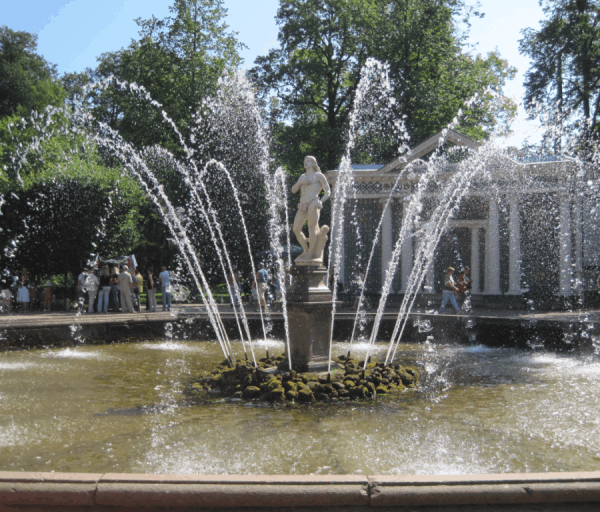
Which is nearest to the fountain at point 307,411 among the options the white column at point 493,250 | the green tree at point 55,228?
the white column at point 493,250

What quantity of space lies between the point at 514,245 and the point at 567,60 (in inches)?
637

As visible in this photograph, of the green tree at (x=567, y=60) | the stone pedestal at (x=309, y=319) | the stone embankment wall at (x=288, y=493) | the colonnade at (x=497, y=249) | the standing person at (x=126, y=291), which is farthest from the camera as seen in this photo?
the green tree at (x=567, y=60)

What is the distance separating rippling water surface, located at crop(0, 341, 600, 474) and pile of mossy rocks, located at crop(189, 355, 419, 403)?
0.95ft

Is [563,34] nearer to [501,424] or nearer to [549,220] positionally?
[549,220]

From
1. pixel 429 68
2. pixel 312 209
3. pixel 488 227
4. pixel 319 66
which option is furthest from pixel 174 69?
pixel 312 209

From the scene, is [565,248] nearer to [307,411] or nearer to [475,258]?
[475,258]

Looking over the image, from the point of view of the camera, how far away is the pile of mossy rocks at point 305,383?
23.8ft

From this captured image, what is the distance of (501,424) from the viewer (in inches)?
232

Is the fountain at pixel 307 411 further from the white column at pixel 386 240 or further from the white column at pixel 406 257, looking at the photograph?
the white column at pixel 406 257

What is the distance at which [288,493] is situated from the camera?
3.44m

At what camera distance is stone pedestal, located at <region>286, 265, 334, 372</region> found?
27.3 ft

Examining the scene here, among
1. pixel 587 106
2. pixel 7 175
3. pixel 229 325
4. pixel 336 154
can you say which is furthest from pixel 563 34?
pixel 7 175

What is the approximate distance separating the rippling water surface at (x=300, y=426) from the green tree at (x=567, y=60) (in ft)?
88.9

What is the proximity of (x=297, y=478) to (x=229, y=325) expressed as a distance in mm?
10478
